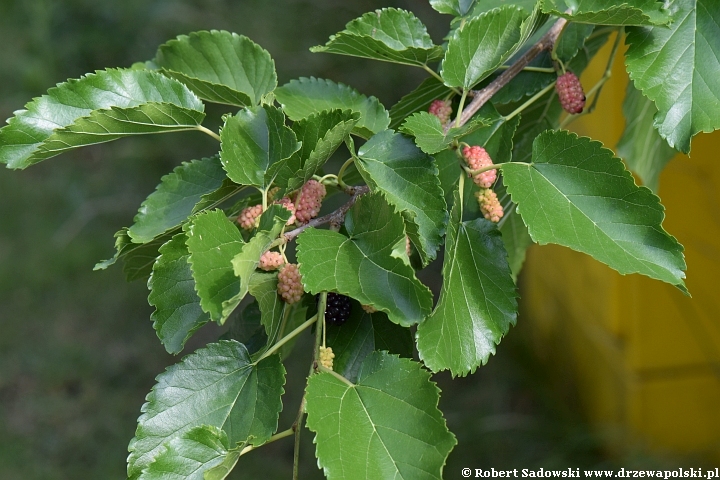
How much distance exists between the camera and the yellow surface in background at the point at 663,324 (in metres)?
1.56

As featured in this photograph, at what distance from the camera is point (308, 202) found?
0.55m

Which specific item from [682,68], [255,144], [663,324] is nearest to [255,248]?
[255,144]

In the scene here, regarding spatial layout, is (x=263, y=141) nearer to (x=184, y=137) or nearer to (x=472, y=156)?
(x=472, y=156)

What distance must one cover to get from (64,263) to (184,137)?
2.02 feet

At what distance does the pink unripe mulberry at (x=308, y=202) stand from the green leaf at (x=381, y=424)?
0.12 metres

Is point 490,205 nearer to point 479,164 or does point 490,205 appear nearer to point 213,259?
point 479,164

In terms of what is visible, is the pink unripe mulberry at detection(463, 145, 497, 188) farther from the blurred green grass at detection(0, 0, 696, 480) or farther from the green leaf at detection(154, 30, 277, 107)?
the blurred green grass at detection(0, 0, 696, 480)

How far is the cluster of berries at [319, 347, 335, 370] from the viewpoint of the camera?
534 mm

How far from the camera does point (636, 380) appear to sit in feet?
5.63

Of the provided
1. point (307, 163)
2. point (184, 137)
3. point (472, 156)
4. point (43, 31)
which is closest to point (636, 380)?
point (472, 156)

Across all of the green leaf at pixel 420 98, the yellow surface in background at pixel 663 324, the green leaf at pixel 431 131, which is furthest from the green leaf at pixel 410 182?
the yellow surface in background at pixel 663 324

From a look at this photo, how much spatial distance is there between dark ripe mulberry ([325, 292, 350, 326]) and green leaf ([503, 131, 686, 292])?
0.15 m

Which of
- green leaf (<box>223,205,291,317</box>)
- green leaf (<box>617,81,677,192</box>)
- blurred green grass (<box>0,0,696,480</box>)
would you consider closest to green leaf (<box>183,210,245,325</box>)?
green leaf (<box>223,205,291,317</box>)

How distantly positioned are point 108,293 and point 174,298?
208 cm
